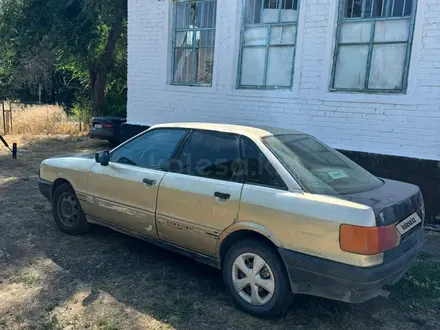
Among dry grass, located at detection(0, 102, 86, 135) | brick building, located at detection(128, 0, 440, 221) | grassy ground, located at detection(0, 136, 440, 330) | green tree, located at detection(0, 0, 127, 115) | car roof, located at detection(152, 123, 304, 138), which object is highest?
green tree, located at detection(0, 0, 127, 115)

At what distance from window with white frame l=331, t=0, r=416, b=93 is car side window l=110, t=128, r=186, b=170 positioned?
347cm

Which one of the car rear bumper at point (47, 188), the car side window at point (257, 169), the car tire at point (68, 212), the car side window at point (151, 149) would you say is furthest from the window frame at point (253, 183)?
the car rear bumper at point (47, 188)

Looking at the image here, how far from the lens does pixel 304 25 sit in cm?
659

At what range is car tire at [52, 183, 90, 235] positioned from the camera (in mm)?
4758

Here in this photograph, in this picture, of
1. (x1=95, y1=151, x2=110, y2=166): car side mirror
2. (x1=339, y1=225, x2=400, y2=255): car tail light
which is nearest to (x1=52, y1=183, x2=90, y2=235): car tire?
(x1=95, y1=151, x2=110, y2=166): car side mirror

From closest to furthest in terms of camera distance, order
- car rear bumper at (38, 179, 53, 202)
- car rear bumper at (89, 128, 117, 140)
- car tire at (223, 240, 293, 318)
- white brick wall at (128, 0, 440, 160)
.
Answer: car tire at (223, 240, 293, 318)
car rear bumper at (38, 179, 53, 202)
white brick wall at (128, 0, 440, 160)
car rear bumper at (89, 128, 117, 140)

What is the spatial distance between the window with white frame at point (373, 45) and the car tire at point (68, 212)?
422 centimetres

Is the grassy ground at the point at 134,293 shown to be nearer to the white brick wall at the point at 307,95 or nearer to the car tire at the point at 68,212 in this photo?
the car tire at the point at 68,212

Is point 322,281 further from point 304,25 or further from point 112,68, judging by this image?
point 112,68

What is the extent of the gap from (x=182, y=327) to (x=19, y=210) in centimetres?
378

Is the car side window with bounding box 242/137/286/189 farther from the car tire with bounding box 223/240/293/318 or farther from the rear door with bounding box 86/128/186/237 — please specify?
the rear door with bounding box 86/128/186/237

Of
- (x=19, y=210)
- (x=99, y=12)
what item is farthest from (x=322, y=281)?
(x=99, y=12)

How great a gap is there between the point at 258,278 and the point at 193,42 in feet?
19.8

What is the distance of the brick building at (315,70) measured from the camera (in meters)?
5.77
